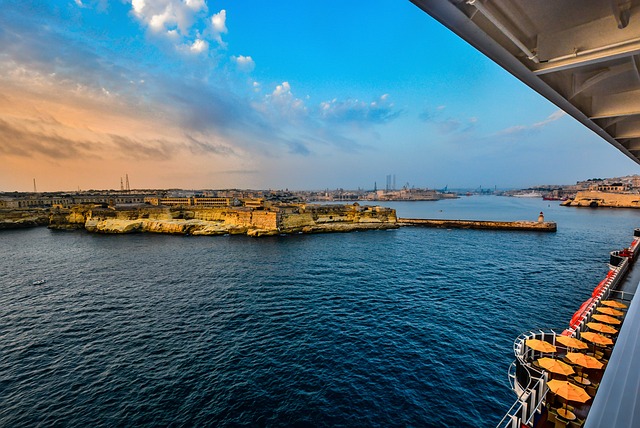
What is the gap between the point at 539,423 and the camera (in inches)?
365

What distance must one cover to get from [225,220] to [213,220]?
4.10 meters

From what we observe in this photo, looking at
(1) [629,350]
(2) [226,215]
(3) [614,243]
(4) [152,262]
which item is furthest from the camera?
(2) [226,215]

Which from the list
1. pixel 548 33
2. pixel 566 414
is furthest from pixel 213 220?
pixel 548 33

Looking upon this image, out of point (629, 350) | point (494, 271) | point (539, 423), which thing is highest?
point (629, 350)

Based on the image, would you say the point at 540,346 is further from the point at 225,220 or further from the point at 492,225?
the point at 492,225

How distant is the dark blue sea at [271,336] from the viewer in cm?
1363

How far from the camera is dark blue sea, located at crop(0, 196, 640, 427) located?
13.6 meters

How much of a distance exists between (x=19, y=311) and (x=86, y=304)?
4.94 m

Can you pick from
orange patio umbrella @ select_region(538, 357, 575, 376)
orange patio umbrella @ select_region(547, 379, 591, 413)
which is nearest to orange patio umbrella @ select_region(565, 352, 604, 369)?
orange patio umbrella @ select_region(538, 357, 575, 376)

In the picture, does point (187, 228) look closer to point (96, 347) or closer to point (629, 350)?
point (96, 347)

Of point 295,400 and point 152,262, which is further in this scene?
point 152,262

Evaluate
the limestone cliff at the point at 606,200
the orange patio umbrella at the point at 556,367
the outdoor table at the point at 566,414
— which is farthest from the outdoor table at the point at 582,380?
the limestone cliff at the point at 606,200

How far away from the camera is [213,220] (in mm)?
76188

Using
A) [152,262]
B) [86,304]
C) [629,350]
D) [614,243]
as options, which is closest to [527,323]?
[629,350]
